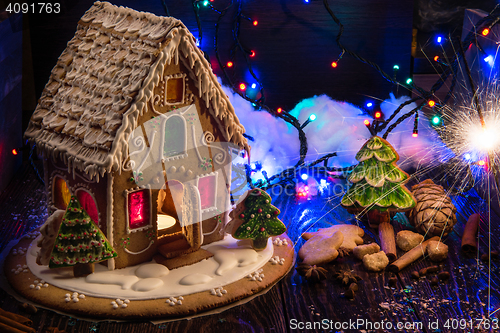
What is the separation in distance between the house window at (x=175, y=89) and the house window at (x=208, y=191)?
0.72 m

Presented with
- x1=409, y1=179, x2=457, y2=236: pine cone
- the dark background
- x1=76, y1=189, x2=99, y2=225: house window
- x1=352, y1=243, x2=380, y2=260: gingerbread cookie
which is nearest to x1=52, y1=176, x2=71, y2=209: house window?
x1=76, y1=189, x2=99, y2=225: house window

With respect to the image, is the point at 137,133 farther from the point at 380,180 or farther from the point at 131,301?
the point at 380,180

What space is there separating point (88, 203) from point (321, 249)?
79.0 inches

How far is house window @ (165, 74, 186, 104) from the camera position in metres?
4.27

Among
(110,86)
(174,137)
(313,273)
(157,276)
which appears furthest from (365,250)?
(110,86)

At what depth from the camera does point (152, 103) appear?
166 inches

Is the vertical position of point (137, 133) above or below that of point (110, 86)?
below

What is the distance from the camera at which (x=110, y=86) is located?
4.23 meters

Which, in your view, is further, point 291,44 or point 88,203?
point 291,44

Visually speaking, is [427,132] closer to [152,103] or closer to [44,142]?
[152,103]

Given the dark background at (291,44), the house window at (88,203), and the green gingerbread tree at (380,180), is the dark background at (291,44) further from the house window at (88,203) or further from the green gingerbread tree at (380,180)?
the house window at (88,203)

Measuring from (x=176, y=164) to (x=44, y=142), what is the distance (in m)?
1.12

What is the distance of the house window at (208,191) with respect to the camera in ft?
15.4

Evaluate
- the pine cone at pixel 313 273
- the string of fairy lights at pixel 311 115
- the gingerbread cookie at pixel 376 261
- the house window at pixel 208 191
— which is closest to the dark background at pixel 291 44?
the string of fairy lights at pixel 311 115
